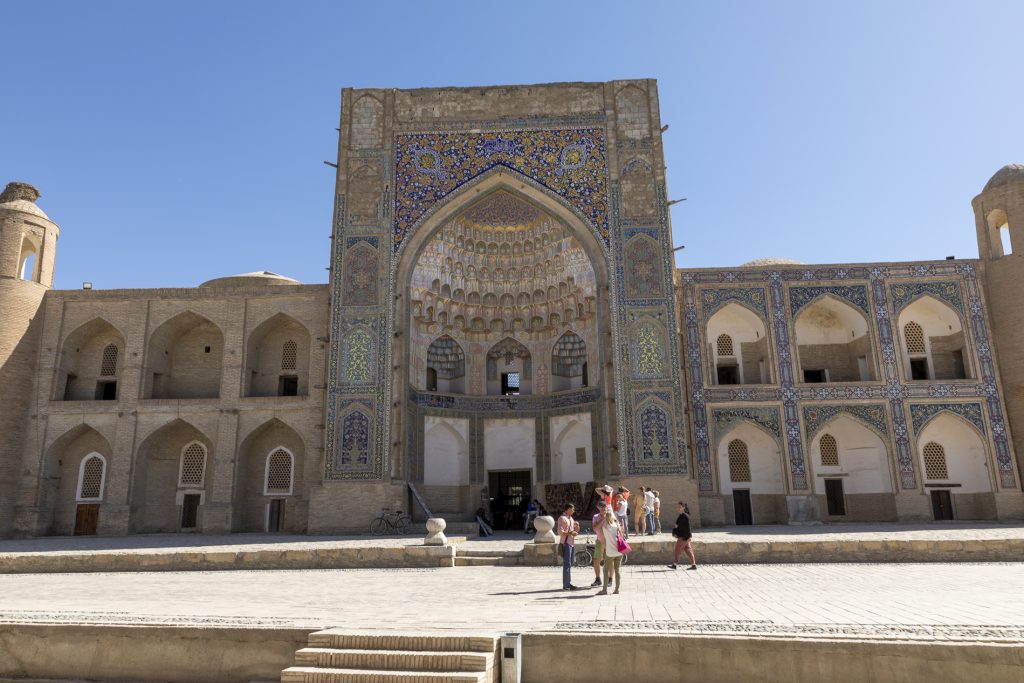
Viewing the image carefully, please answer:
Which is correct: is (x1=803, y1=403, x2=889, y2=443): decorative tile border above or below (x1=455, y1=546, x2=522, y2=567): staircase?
above

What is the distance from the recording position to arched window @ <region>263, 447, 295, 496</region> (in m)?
20.4

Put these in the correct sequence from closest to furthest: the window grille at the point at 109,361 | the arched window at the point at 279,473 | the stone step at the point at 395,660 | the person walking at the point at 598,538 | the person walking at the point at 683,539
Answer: the stone step at the point at 395,660 → the person walking at the point at 598,538 → the person walking at the point at 683,539 → the arched window at the point at 279,473 → the window grille at the point at 109,361

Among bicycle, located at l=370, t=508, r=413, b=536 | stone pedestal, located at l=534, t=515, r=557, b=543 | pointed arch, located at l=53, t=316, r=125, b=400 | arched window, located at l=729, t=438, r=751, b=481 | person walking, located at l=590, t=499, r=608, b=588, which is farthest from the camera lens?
pointed arch, located at l=53, t=316, r=125, b=400

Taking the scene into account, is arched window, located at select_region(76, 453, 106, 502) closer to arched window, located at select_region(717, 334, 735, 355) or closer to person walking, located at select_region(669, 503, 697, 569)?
person walking, located at select_region(669, 503, 697, 569)

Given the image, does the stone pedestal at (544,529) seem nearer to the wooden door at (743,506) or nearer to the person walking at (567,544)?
the person walking at (567,544)

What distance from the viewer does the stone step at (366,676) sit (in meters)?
4.54

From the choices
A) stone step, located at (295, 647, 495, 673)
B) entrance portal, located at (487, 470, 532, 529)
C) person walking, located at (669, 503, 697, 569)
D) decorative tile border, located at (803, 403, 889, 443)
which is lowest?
stone step, located at (295, 647, 495, 673)

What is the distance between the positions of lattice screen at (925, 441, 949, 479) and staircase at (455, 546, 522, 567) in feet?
45.0

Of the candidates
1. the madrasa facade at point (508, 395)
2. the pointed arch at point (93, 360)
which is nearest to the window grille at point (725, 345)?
the madrasa facade at point (508, 395)

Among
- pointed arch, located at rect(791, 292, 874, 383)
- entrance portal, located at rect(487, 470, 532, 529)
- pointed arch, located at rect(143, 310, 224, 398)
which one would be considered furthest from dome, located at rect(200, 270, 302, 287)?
pointed arch, located at rect(791, 292, 874, 383)

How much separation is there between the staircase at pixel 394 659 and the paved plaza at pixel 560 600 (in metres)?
0.41

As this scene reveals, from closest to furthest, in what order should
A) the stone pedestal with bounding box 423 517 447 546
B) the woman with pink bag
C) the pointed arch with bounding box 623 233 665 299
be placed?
the woman with pink bag
the stone pedestal with bounding box 423 517 447 546
the pointed arch with bounding box 623 233 665 299

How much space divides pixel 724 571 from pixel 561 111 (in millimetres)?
14976

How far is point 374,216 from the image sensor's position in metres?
20.2
